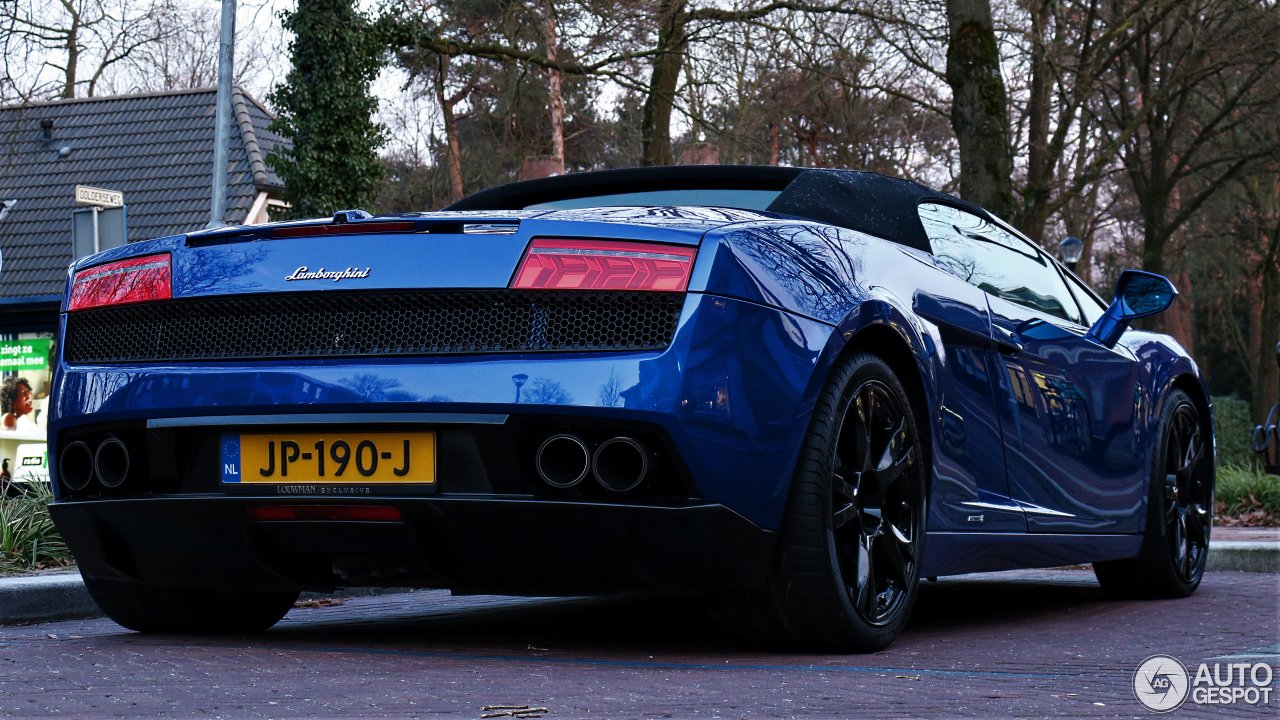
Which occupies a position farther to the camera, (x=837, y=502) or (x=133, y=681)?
(x=837, y=502)

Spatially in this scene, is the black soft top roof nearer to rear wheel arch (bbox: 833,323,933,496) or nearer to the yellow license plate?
rear wheel arch (bbox: 833,323,933,496)

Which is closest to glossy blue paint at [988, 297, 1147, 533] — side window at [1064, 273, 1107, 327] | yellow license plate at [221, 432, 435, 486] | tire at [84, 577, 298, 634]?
side window at [1064, 273, 1107, 327]

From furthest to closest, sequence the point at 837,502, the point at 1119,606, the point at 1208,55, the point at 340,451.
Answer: the point at 1208,55 → the point at 1119,606 → the point at 837,502 → the point at 340,451

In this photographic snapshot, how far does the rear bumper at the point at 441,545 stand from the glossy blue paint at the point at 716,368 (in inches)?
5.7

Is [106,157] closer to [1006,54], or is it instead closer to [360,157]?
[360,157]

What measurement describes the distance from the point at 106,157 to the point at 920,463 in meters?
27.0

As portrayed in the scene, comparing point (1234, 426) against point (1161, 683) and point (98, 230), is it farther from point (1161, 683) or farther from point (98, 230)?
point (1161, 683)

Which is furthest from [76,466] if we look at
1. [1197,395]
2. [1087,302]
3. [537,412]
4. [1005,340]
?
[1197,395]

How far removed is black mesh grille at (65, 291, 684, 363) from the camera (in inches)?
143

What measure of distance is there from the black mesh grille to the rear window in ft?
3.12

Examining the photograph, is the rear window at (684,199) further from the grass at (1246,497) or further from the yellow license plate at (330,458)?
the grass at (1246,497)

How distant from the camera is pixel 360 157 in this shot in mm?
21172

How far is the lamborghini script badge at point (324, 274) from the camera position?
12.7 feet

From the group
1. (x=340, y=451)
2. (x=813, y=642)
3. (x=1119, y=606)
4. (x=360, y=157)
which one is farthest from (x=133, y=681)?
(x=360, y=157)
